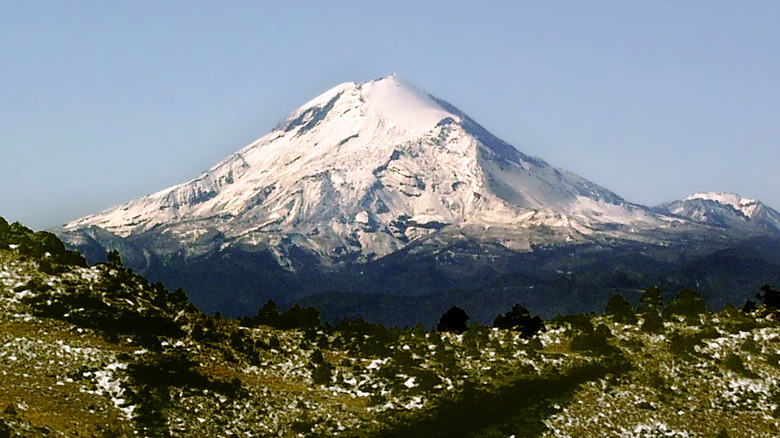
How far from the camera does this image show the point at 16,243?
104 metres

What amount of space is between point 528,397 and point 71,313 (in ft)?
131

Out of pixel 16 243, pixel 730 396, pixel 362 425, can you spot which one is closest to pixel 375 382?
pixel 362 425

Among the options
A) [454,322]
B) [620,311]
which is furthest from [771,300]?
[454,322]

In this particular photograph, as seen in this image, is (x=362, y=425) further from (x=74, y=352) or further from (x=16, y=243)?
(x=16, y=243)

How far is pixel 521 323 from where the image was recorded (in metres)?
114

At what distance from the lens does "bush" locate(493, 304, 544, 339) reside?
111438mm

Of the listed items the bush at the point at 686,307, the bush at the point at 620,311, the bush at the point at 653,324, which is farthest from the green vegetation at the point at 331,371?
the bush at the point at 686,307

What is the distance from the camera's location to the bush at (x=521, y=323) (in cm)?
Answer: 11144

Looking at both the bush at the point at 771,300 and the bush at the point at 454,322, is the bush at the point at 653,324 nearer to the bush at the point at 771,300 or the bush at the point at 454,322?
the bush at the point at 771,300

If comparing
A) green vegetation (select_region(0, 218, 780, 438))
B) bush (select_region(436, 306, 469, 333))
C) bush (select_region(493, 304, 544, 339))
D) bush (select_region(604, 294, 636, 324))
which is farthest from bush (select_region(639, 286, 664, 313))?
bush (select_region(436, 306, 469, 333))

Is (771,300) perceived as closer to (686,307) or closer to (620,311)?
(686,307)

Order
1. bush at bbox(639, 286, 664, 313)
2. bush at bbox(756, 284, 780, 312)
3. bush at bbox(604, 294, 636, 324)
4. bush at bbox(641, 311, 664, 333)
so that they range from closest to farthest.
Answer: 1. bush at bbox(641, 311, 664, 333)
2. bush at bbox(604, 294, 636, 324)
3. bush at bbox(756, 284, 780, 312)
4. bush at bbox(639, 286, 664, 313)

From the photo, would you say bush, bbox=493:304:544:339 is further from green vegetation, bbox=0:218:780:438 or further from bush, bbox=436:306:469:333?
bush, bbox=436:306:469:333

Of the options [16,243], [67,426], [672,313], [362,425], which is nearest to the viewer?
[67,426]
